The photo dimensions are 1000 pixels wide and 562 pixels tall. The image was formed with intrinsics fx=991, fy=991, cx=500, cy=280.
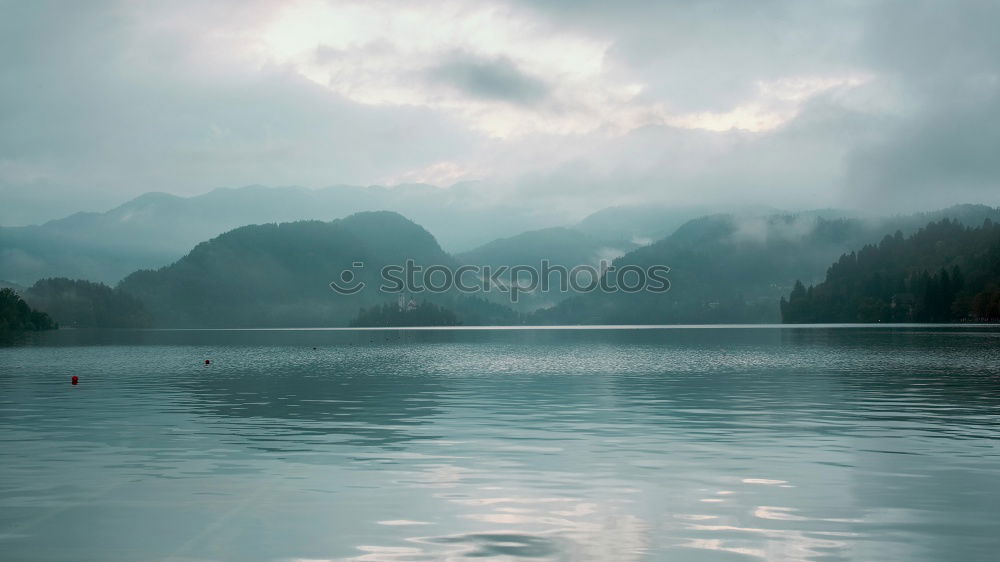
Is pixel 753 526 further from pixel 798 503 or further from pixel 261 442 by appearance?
pixel 261 442

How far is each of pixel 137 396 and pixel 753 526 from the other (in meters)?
56.3

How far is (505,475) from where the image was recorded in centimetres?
3353

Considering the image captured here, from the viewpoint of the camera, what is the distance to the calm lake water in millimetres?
23281

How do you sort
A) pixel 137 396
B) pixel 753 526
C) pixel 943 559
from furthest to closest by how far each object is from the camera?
1. pixel 137 396
2. pixel 753 526
3. pixel 943 559

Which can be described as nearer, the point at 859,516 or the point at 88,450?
the point at 859,516

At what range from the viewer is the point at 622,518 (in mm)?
25984

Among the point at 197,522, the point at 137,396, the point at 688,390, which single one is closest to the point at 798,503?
the point at 197,522

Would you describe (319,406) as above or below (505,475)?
below

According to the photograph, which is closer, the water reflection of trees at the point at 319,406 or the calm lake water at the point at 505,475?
the calm lake water at the point at 505,475

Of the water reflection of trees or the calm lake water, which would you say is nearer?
the calm lake water

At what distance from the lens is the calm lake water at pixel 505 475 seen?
23.3 meters

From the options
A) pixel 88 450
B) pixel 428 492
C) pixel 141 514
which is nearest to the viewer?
pixel 141 514

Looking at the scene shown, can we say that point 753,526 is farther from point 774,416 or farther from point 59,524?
point 774,416

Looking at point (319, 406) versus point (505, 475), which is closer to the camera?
point (505, 475)
